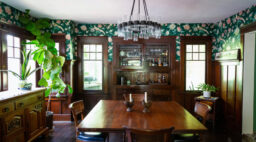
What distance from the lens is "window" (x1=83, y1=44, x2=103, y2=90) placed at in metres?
4.90

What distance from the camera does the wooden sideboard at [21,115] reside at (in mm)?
2346

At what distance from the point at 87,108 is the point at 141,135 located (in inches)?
147

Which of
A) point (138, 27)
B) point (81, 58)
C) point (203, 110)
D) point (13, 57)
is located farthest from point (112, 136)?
point (13, 57)

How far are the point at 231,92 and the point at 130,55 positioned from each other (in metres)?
2.76

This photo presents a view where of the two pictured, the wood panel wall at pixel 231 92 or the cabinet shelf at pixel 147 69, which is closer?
the wood panel wall at pixel 231 92

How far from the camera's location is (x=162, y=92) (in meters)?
4.72

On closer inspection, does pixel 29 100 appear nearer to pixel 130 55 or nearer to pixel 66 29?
pixel 66 29

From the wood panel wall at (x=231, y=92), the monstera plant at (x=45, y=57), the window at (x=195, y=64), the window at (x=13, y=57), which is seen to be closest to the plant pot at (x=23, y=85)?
the monstera plant at (x=45, y=57)

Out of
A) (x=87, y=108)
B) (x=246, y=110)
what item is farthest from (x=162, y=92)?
(x=87, y=108)

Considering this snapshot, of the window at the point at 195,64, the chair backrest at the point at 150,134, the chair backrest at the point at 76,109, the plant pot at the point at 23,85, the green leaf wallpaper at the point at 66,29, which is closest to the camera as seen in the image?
the chair backrest at the point at 150,134

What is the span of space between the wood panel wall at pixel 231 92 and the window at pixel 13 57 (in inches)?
194

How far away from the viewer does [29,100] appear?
2.92m

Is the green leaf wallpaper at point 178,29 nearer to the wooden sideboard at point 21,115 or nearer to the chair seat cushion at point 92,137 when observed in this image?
the wooden sideboard at point 21,115

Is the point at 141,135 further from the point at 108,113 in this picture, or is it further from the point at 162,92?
the point at 162,92
